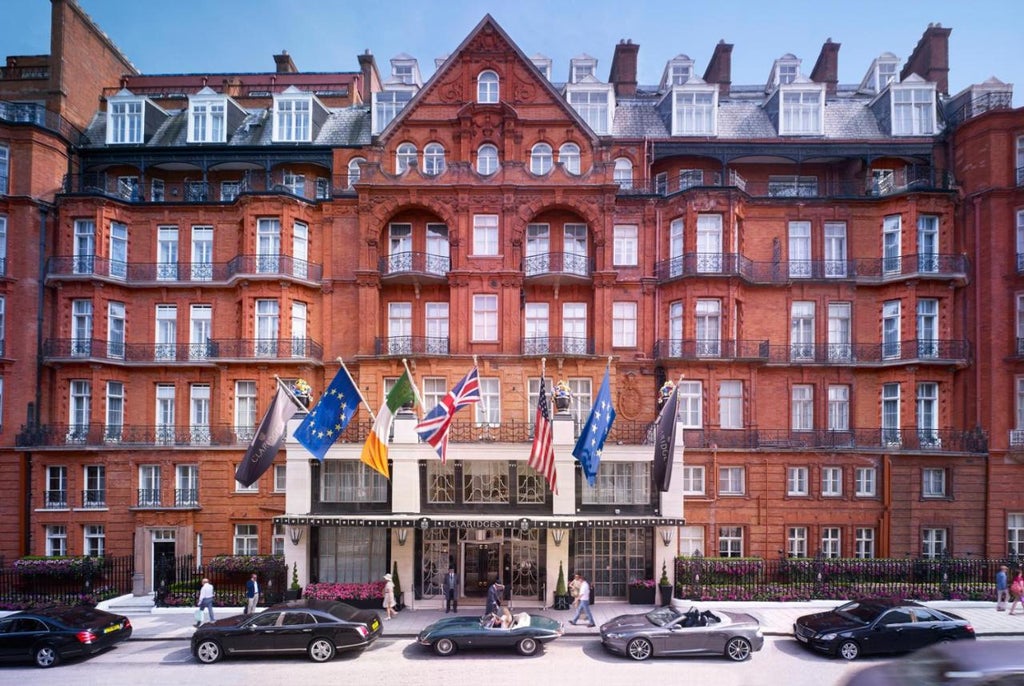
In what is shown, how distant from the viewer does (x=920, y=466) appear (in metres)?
27.1

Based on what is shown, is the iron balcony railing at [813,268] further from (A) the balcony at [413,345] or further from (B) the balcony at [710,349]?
(A) the balcony at [413,345]

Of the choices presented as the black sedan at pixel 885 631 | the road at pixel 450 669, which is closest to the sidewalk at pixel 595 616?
the road at pixel 450 669

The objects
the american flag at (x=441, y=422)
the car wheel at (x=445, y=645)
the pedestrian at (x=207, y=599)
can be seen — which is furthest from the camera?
the american flag at (x=441, y=422)

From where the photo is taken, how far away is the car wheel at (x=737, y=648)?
17016 mm

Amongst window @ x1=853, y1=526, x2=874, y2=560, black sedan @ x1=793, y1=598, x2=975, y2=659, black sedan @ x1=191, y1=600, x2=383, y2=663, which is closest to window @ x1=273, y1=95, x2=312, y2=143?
A: black sedan @ x1=191, y1=600, x2=383, y2=663

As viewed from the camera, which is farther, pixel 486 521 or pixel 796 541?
pixel 796 541

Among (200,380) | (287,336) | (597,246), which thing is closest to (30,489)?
(200,380)

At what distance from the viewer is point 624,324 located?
92.6ft

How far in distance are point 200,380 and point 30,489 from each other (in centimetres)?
793

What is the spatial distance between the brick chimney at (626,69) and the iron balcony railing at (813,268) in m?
10.5

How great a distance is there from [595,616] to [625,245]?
593 inches

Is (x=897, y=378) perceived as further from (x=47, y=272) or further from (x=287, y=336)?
(x=47, y=272)

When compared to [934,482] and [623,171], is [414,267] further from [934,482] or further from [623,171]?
[934,482]

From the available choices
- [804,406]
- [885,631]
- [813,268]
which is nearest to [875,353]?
[804,406]
